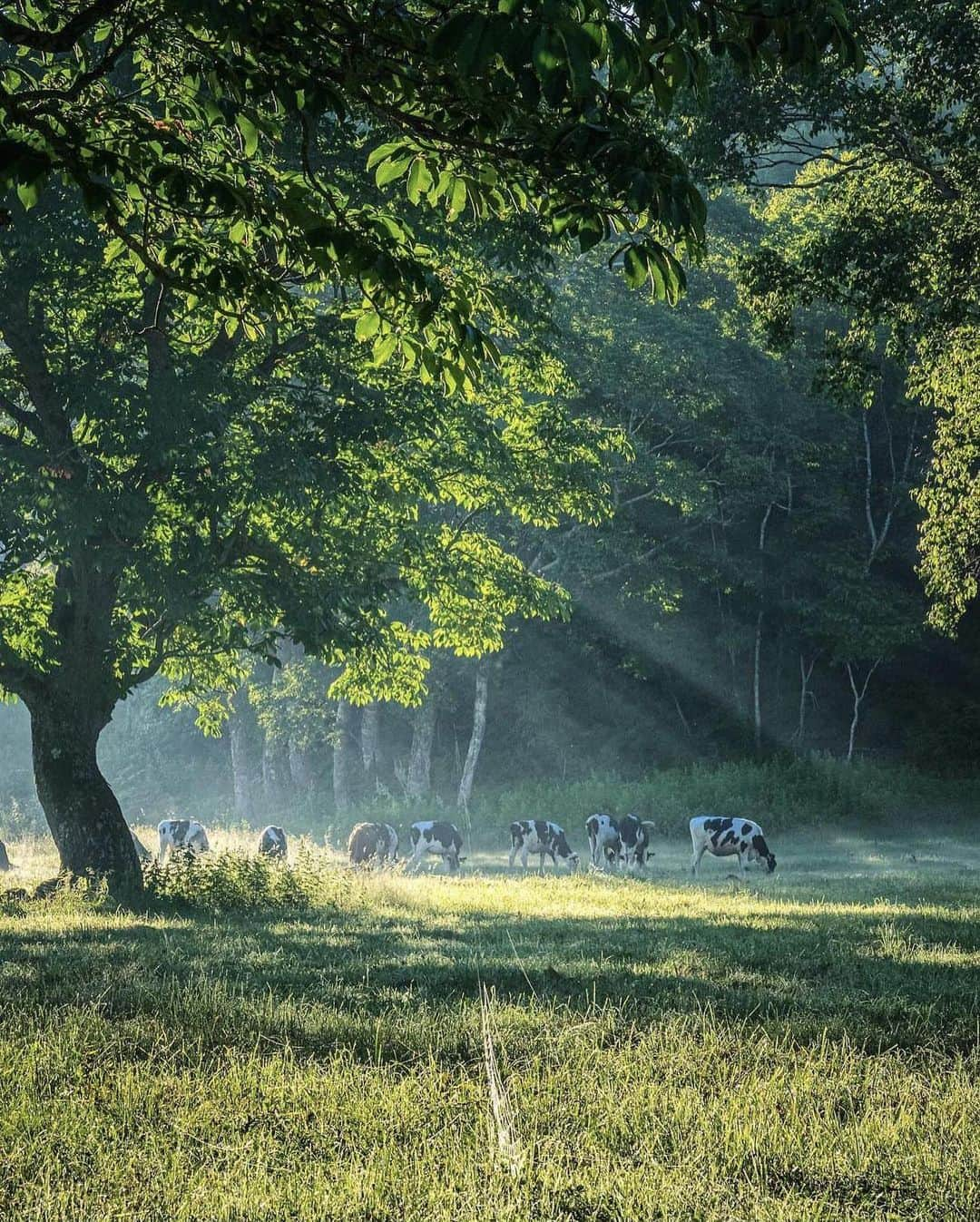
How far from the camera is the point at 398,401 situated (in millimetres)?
15727

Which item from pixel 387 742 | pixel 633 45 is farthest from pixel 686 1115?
pixel 387 742

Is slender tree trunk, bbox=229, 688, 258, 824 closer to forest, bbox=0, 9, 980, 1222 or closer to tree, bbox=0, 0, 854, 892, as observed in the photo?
forest, bbox=0, 9, 980, 1222

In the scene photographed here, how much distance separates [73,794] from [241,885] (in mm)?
2934

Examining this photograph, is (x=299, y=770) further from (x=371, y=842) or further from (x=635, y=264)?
(x=635, y=264)

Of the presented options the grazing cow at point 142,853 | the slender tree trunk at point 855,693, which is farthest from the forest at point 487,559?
the grazing cow at point 142,853

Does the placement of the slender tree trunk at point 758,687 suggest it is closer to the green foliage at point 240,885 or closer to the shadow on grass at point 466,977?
the green foliage at point 240,885

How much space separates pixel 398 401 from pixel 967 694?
2874 cm

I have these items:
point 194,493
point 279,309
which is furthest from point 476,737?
point 279,309

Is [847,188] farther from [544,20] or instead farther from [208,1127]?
[208,1127]

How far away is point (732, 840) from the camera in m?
25.6

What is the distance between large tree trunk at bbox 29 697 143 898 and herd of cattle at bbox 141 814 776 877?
8.93 meters

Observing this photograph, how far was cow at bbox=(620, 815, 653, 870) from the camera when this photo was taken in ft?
89.2

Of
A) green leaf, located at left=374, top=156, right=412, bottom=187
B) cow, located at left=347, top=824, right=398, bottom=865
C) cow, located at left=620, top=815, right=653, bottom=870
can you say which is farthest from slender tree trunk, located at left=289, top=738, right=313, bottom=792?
green leaf, located at left=374, top=156, right=412, bottom=187

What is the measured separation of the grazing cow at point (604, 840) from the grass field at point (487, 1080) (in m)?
17.4
